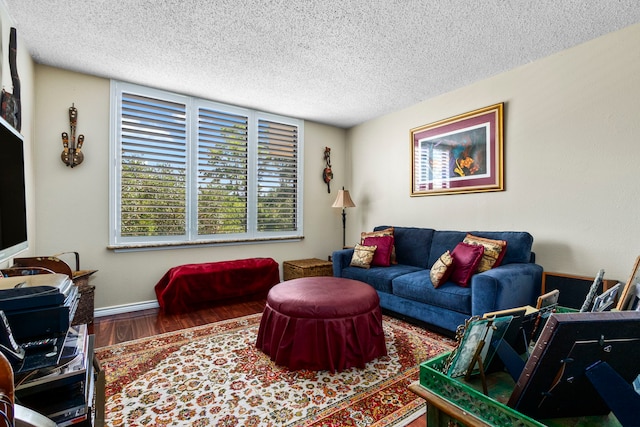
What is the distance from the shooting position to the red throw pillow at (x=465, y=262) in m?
2.60

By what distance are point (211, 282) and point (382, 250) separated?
2052 millimetres

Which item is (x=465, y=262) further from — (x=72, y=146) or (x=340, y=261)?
(x=72, y=146)

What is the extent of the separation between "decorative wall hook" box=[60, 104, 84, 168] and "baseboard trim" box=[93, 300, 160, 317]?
1.55 metres

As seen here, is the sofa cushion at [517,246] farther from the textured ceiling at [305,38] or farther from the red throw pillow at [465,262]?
the textured ceiling at [305,38]

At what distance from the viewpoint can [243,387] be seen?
6.15 feet

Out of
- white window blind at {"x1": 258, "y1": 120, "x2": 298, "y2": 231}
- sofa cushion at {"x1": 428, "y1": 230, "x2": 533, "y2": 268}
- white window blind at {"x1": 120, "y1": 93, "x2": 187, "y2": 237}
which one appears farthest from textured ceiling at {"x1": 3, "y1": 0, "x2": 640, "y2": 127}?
sofa cushion at {"x1": 428, "y1": 230, "x2": 533, "y2": 268}

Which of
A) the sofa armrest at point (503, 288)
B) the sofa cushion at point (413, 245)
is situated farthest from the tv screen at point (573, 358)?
the sofa cushion at point (413, 245)

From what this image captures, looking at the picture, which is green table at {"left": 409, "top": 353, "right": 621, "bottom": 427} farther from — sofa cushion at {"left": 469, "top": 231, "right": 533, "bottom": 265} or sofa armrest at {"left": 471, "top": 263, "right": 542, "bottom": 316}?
sofa cushion at {"left": 469, "top": 231, "right": 533, "bottom": 265}

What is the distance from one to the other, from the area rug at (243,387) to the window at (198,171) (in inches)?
58.5

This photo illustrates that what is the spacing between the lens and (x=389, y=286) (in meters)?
3.05

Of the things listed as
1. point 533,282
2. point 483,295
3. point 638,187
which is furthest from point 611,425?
point 638,187

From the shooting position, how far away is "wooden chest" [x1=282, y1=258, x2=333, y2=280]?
3973 mm

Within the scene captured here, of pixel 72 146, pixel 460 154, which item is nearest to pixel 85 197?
pixel 72 146

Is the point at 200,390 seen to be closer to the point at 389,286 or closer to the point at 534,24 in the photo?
the point at 389,286
